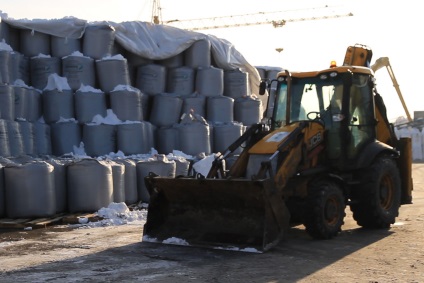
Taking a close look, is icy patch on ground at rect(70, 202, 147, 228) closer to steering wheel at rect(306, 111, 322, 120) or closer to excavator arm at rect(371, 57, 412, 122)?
steering wheel at rect(306, 111, 322, 120)

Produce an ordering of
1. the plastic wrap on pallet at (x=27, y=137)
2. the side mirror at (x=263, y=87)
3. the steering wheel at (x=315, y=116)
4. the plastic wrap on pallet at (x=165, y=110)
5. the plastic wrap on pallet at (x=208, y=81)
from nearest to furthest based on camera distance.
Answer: the steering wheel at (x=315, y=116), the side mirror at (x=263, y=87), the plastic wrap on pallet at (x=27, y=137), the plastic wrap on pallet at (x=165, y=110), the plastic wrap on pallet at (x=208, y=81)

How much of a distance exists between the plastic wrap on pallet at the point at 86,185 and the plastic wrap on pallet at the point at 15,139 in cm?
120

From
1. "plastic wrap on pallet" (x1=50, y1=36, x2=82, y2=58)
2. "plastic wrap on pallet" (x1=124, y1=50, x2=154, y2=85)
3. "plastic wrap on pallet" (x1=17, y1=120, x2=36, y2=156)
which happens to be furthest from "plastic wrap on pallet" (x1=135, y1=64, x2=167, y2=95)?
"plastic wrap on pallet" (x1=17, y1=120, x2=36, y2=156)

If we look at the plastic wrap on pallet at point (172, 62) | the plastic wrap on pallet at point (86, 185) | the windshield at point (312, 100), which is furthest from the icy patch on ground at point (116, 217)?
the plastic wrap on pallet at point (172, 62)

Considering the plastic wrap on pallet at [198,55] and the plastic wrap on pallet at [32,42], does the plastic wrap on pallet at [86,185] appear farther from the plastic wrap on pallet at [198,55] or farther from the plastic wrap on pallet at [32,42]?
the plastic wrap on pallet at [198,55]

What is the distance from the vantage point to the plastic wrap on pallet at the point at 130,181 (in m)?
11.3

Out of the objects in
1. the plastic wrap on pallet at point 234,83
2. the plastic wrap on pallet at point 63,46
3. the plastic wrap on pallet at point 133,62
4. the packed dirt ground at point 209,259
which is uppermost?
the plastic wrap on pallet at point 63,46

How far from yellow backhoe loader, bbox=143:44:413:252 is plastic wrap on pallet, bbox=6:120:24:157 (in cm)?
394

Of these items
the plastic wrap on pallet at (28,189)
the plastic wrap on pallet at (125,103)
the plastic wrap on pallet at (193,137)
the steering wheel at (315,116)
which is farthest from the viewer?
the plastic wrap on pallet at (193,137)

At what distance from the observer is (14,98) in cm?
1165

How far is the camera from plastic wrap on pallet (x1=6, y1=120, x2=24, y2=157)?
11.1 m

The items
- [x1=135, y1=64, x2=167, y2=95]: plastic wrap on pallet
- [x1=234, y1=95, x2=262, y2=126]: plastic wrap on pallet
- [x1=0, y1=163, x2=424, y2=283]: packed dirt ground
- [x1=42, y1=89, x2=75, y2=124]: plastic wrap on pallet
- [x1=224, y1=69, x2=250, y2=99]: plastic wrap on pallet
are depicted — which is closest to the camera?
[x1=0, y1=163, x2=424, y2=283]: packed dirt ground

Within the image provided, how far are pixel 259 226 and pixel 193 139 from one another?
19.9 ft

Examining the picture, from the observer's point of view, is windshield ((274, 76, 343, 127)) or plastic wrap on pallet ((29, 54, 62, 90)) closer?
windshield ((274, 76, 343, 127))
